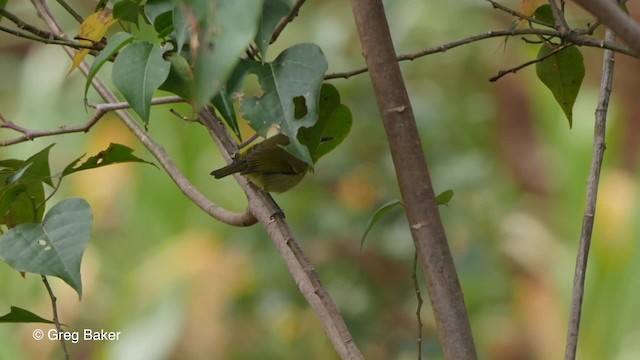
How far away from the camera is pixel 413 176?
71 centimetres

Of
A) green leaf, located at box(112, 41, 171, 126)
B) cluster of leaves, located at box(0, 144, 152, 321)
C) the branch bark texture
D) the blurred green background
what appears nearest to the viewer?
the branch bark texture

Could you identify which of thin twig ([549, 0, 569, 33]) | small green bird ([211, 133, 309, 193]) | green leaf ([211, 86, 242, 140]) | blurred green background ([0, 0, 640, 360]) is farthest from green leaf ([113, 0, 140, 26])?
blurred green background ([0, 0, 640, 360])

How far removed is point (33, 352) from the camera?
2465 mm

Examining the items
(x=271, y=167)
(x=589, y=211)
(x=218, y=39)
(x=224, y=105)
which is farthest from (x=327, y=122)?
A: (x=271, y=167)

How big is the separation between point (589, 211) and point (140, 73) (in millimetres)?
454

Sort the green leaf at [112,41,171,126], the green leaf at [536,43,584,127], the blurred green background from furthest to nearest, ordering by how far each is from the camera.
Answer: the blurred green background
the green leaf at [536,43,584,127]
the green leaf at [112,41,171,126]

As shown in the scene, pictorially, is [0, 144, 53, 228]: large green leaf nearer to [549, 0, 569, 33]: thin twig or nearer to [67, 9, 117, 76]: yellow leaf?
[67, 9, 117, 76]: yellow leaf

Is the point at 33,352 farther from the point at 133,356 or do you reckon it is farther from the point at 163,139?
the point at 163,139

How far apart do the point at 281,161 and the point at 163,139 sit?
38.6 inches

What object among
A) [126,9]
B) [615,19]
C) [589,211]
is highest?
[126,9]

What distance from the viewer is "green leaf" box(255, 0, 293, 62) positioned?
69 centimetres

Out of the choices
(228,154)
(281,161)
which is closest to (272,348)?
(281,161)

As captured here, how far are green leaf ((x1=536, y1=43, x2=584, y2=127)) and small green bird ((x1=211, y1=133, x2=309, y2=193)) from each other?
1.75 ft

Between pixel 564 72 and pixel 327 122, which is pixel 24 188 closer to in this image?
pixel 327 122
